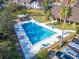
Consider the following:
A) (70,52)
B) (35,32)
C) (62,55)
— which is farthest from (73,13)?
(62,55)

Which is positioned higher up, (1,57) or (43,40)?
(1,57)

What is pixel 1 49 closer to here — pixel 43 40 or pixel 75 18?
pixel 43 40

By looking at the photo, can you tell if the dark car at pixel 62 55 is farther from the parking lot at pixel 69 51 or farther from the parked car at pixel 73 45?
the parked car at pixel 73 45

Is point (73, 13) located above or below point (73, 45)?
above

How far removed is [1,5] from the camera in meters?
57.1

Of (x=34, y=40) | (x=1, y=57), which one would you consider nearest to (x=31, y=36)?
(x=34, y=40)

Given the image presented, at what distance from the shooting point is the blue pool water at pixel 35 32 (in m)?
42.9

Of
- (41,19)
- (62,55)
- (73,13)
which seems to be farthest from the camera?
(41,19)

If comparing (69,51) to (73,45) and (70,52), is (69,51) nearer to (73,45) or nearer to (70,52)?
(70,52)

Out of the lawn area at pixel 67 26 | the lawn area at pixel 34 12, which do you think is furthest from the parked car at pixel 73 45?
the lawn area at pixel 34 12

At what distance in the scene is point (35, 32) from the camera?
4653 cm

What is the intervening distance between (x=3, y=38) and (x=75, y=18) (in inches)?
738

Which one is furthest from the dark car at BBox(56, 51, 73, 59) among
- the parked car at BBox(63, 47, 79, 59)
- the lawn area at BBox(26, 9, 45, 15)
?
the lawn area at BBox(26, 9, 45, 15)

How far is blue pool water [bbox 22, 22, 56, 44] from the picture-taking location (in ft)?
141
